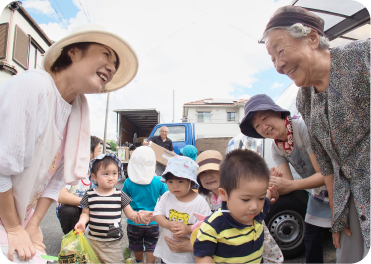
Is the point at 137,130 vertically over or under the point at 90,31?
over

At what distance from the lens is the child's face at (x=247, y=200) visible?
135 cm

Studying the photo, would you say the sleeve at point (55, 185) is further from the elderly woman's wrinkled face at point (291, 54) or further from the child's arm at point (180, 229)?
the elderly woman's wrinkled face at point (291, 54)

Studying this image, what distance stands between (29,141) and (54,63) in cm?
58

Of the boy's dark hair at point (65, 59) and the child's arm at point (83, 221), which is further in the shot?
the child's arm at point (83, 221)

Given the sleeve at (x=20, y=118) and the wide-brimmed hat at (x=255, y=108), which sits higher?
the wide-brimmed hat at (x=255, y=108)

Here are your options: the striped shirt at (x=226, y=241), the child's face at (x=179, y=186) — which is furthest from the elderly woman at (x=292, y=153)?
the child's face at (x=179, y=186)

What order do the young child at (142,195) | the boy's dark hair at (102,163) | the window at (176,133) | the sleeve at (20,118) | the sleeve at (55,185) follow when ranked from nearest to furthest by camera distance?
the sleeve at (20,118)
the sleeve at (55,185)
the boy's dark hair at (102,163)
the young child at (142,195)
the window at (176,133)

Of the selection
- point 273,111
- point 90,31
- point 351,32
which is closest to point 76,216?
point 90,31

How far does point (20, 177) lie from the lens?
3.80ft

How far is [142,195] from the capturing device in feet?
9.11

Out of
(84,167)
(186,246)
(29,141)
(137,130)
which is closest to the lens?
(29,141)

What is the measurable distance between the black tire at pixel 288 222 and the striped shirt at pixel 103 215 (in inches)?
64.5

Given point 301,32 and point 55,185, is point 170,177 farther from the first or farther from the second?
point 301,32

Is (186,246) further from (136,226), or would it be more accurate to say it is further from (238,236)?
(136,226)
